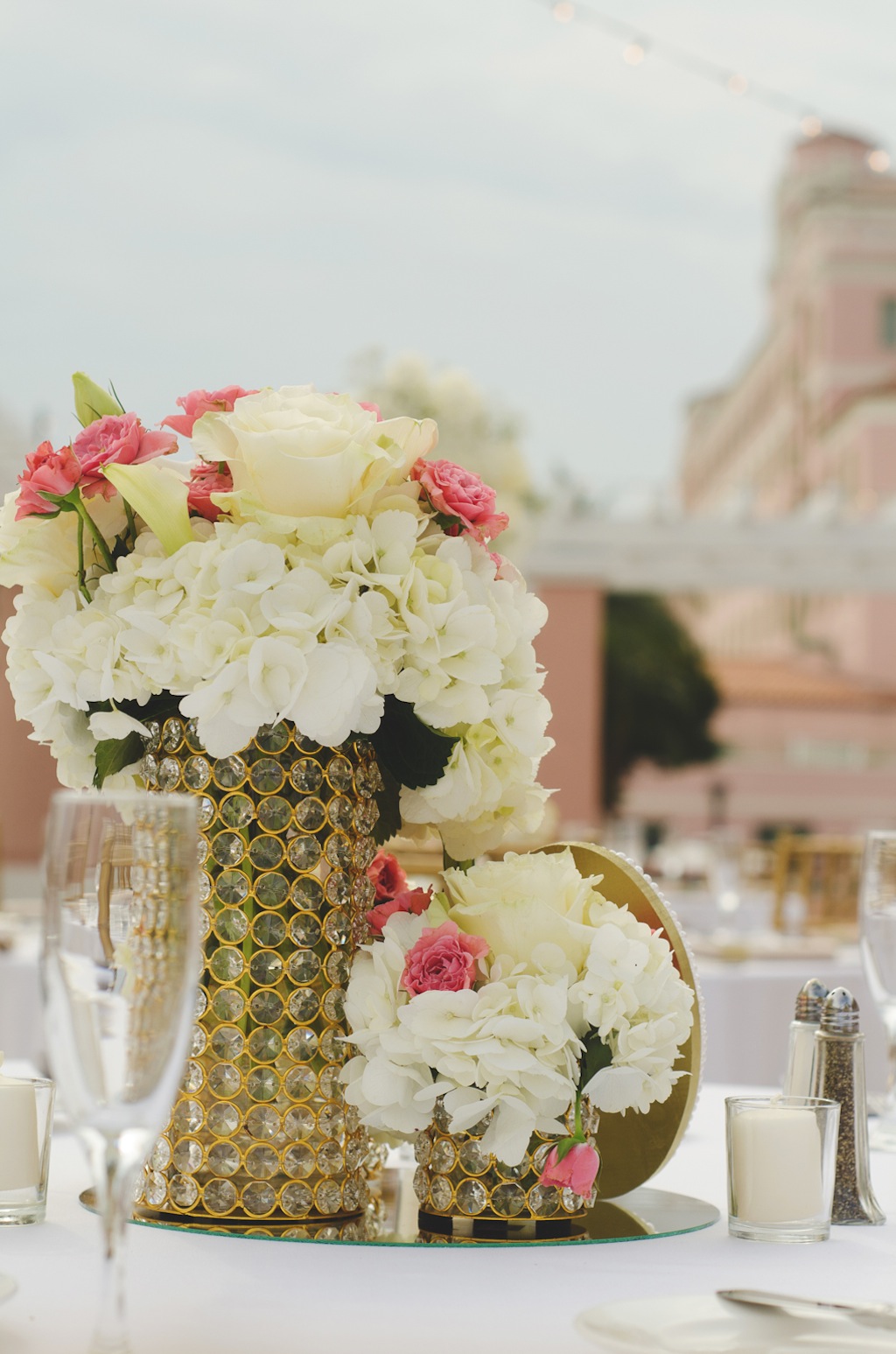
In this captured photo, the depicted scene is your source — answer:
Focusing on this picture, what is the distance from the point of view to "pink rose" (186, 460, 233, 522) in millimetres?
1132

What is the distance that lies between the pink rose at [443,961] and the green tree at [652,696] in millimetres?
15887

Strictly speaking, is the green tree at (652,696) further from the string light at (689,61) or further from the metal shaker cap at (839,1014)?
the metal shaker cap at (839,1014)

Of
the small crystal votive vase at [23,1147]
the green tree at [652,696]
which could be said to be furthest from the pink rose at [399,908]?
the green tree at [652,696]

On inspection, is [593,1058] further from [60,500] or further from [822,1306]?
[60,500]

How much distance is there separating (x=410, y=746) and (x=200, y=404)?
0.96 ft

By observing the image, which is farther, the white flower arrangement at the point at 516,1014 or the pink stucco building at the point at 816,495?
the pink stucco building at the point at 816,495

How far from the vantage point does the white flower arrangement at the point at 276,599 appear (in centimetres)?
106

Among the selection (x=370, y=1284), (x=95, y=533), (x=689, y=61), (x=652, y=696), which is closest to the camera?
(x=370, y=1284)

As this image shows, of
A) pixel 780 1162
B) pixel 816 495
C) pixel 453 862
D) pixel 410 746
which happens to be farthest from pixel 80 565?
pixel 816 495

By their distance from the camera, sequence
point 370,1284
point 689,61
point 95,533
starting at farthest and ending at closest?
point 689,61 < point 95,533 < point 370,1284

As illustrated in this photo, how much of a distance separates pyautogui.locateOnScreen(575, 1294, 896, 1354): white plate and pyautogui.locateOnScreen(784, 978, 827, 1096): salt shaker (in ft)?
1.26

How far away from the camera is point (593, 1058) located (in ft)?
3.43

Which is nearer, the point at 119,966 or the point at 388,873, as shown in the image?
the point at 119,966

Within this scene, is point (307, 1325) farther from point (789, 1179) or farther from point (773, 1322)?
point (789, 1179)
